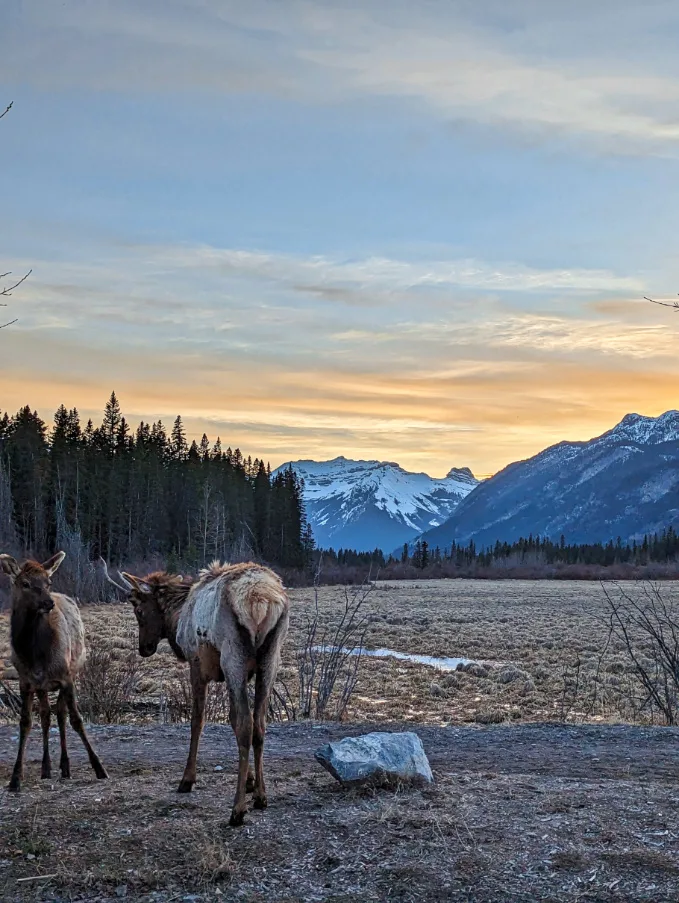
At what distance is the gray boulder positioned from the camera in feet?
26.4

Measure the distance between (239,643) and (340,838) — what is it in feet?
5.75

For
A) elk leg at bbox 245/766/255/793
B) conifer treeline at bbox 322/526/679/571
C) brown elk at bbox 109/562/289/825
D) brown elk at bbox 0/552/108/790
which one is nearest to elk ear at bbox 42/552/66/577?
brown elk at bbox 0/552/108/790

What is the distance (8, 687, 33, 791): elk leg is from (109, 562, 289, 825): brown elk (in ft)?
5.49

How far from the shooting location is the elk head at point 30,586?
28.2 feet

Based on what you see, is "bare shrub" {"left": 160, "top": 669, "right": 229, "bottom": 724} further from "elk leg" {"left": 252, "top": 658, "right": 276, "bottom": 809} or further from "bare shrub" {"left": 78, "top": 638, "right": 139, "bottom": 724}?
"elk leg" {"left": 252, "top": 658, "right": 276, "bottom": 809}

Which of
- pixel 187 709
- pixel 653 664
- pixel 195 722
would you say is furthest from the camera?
pixel 653 664

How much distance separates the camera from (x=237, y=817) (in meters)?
6.90

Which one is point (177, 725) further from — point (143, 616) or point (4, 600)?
point (4, 600)

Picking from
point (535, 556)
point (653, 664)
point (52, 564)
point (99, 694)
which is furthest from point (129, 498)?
point (535, 556)

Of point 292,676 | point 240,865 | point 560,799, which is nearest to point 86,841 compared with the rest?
point 240,865

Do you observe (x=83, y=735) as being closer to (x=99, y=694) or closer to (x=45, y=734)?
(x=45, y=734)

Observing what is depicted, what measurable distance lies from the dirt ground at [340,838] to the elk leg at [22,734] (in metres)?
0.23

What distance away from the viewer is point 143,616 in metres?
9.16

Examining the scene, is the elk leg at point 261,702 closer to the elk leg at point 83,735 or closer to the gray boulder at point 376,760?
the gray boulder at point 376,760
